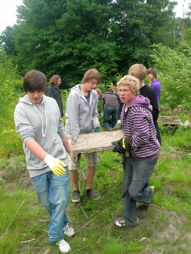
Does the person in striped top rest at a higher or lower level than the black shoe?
higher

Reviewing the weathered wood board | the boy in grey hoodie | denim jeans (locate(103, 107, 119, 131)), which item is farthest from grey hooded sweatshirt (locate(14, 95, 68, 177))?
denim jeans (locate(103, 107, 119, 131))

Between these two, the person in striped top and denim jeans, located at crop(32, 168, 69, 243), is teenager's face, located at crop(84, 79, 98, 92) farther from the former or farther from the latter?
denim jeans, located at crop(32, 168, 69, 243)

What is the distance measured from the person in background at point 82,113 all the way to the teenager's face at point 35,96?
87cm

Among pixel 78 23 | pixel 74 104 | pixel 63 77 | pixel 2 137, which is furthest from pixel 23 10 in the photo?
pixel 74 104

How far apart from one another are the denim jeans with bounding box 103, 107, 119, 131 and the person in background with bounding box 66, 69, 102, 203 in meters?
3.75

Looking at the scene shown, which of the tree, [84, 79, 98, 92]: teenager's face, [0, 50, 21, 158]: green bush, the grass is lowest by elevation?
the grass

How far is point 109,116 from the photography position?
750 centimetres

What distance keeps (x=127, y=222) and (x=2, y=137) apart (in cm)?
432

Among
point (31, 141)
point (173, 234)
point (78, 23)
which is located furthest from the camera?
point (78, 23)

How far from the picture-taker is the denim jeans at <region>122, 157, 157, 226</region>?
2.76m

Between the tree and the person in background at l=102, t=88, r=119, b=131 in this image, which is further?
the tree

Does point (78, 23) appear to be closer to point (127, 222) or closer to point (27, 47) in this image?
point (27, 47)

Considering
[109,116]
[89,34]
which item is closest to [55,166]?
[109,116]

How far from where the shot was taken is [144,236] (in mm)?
2924
